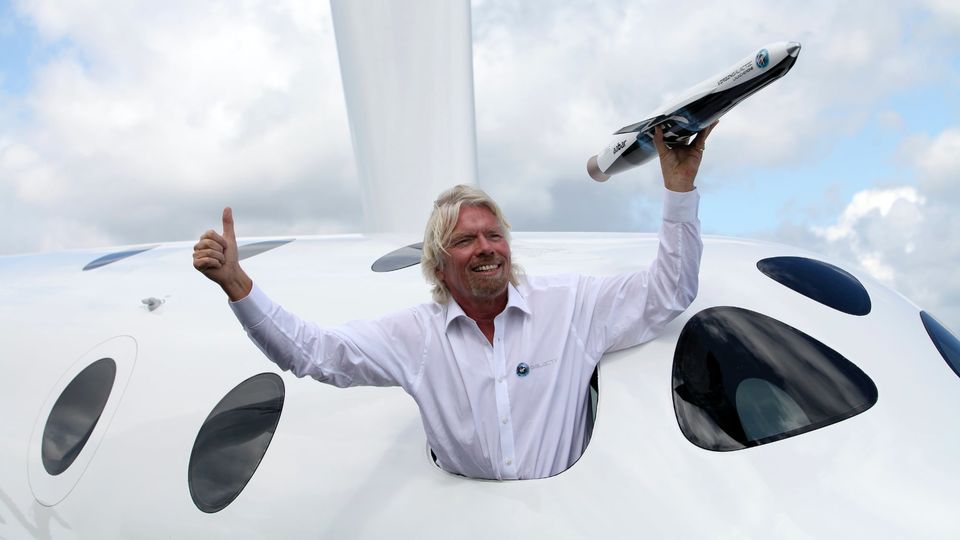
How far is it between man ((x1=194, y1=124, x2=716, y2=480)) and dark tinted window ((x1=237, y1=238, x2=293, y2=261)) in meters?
3.48

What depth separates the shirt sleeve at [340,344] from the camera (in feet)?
11.4

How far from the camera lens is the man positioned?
3580 mm

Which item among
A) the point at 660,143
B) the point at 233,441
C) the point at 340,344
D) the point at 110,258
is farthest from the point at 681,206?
the point at 110,258

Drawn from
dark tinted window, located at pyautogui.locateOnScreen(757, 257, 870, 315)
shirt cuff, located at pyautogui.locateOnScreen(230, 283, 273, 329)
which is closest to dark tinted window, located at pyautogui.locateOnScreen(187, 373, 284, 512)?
shirt cuff, located at pyautogui.locateOnScreen(230, 283, 273, 329)

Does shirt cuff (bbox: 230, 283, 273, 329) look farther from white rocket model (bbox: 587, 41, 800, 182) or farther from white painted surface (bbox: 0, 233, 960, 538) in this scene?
white rocket model (bbox: 587, 41, 800, 182)

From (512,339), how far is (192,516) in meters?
2.13

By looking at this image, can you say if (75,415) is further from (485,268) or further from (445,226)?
(485,268)

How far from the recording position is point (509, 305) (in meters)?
3.87

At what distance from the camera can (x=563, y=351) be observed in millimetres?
3805

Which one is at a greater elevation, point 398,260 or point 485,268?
point 485,268

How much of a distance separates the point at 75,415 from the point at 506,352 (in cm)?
358

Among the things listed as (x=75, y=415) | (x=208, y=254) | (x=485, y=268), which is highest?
(x=208, y=254)

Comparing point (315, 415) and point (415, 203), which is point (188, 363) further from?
point (415, 203)

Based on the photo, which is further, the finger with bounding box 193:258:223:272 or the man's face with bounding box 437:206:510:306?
the man's face with bounding box 437:206:510:306
